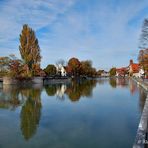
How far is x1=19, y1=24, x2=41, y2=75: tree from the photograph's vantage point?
40.8 meters

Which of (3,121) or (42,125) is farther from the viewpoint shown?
(3,121)

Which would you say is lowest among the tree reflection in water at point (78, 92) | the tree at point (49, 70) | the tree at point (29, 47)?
the tree reflection in water at point (78, 92)

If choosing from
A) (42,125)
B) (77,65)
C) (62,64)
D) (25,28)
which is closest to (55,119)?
(42,125)

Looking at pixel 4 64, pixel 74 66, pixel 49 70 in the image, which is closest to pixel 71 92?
pixel 4 64

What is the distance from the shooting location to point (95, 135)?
8703 mm

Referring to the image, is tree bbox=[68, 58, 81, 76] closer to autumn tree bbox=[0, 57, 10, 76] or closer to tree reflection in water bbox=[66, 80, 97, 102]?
autumn tree bbox=[0, 57, 10, 76]

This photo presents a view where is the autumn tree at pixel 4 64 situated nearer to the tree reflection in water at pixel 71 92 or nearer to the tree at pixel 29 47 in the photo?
the tree at pixel 29 47

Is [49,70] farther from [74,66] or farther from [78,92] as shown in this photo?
[78,92]

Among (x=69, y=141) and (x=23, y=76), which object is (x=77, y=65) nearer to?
(x=23, y=76)

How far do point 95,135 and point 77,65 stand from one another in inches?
2602

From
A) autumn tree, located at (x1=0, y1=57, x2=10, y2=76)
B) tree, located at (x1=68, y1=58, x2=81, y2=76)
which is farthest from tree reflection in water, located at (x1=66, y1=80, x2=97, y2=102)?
tree, located at (x1=68, y1=58, x2=81, y2=76)

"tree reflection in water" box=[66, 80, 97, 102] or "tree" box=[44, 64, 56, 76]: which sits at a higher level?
"tree" box=[44, 64, 56, 76]

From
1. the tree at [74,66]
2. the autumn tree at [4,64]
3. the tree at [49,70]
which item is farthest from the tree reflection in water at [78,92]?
the tree at [49,70]

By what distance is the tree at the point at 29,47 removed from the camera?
40812 millimetres
